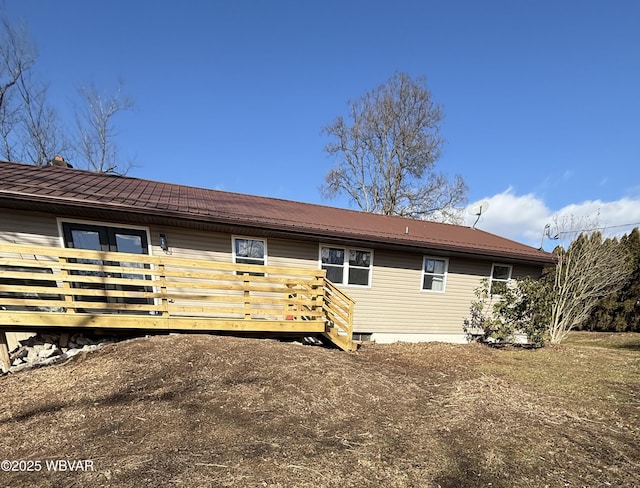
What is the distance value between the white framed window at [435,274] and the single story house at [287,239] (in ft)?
0.10

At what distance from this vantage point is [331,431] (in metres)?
3.28

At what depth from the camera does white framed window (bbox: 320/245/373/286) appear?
8.02 metres

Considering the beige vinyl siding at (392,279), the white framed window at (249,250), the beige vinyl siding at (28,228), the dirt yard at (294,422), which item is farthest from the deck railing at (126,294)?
the beige vinyl siding at (392,279)

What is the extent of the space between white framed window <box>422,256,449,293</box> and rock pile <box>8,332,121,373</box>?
26.2ft

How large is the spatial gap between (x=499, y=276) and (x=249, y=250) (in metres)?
7.97

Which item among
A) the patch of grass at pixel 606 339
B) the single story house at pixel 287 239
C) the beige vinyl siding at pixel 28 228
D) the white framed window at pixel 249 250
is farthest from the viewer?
the patch of grass at pixel 606 339

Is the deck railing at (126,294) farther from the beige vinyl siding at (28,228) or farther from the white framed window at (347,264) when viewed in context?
the white framed window at (347,264)

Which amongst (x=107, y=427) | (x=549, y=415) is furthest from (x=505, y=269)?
(x=107, y=427)

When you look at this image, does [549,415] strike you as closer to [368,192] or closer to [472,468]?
[472,468]

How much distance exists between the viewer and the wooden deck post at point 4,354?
462 cm

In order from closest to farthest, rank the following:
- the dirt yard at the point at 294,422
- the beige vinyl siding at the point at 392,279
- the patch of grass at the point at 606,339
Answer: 1. the dirt yard at the point at 294,422
2. the beige vinyl siding at the point at 392,279
3. the patch of grass at the point at 606,339

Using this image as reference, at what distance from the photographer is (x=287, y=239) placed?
7.56 meters

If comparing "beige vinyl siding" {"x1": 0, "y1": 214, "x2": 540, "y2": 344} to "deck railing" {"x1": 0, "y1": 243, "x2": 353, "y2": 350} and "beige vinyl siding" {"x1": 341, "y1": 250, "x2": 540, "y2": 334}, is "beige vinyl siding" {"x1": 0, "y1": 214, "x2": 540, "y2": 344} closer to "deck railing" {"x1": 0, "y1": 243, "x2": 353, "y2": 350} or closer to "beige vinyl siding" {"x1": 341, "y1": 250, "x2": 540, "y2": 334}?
"beige vinyl siding" {"x1": 341, "y1": 250, "x2": 540, "y2": 334}

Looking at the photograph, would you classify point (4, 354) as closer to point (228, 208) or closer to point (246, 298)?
point (246, 298)
